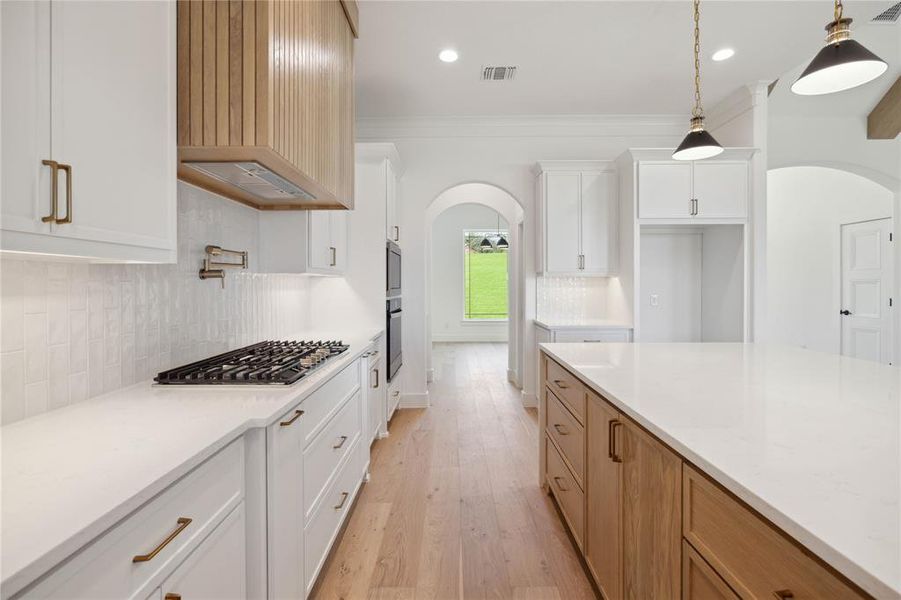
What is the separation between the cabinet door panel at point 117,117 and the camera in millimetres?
946

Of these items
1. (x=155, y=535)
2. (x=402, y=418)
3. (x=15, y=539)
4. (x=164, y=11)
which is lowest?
(x=402, y=418)

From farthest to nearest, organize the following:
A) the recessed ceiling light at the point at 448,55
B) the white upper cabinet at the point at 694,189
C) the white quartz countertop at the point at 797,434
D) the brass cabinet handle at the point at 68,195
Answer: the white upper cabinet at the point at 694,189, the recessed ceiling light at the point at 448,55, the brass cabinet handle at the point at 68,195, the white quartz countertop at the point at 797,434

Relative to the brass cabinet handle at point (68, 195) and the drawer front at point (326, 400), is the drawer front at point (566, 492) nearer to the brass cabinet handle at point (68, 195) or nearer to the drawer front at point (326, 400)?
the drawer front at point (326, 400)

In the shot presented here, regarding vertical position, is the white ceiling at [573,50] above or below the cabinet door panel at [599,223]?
above

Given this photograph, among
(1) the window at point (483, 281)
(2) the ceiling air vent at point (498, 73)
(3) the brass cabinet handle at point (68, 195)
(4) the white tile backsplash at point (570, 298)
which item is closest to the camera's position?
(3) the brass cabinet handle at point (68, 195)

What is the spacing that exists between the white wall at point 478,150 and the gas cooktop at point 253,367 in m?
2.13

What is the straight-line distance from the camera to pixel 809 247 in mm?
5887

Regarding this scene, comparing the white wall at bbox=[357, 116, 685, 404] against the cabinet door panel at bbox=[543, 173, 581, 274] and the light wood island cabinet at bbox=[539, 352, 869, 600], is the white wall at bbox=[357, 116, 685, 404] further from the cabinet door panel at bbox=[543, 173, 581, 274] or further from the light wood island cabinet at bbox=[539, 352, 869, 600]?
the light wood island cabinet at bbox=[539, 352, 869, 600]

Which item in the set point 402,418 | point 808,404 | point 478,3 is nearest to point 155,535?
point 808,404

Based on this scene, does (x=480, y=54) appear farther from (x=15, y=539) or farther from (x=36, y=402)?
(x=15, y=539)

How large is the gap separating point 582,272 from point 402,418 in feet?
7.26

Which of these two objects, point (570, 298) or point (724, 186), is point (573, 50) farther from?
point (570, 298)

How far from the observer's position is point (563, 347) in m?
2.37

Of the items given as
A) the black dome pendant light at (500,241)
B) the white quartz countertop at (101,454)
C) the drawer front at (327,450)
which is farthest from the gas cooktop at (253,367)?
the black dome pendant light at (500,241)
